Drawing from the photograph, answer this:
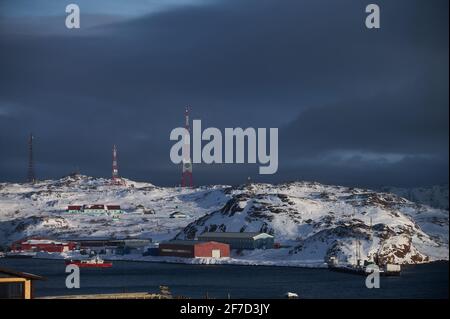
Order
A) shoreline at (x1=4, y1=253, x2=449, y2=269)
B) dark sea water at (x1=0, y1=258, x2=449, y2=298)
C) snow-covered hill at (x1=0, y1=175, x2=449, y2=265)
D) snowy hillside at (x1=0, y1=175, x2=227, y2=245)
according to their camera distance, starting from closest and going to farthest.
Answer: dark sea water at (x1=0, y1=258, x2=449, y2=298), shoreline at (x1=4, y1=253, x2=449, y2=269), snow-covered hill at (x1=0, y1=175, x2=449, y2=265), snowy hillside at (x1=0, y1=175, x2=227, y2=245)

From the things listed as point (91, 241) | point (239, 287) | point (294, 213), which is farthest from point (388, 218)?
point (239, 287)

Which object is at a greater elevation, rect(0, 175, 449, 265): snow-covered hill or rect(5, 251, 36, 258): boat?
rect(0, 175, 449, 265): snow-covered hill

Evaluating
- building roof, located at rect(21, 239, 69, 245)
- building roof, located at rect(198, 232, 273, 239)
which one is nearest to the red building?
building roof, located at rect(21, 239, 69, 245)

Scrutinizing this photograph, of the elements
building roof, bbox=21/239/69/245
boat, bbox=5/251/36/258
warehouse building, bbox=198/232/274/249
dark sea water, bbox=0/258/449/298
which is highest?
warehouse building, bbox=198/232/274/249

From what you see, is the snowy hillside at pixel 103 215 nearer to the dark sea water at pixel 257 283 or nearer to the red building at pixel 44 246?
the red building at pixel 44 246

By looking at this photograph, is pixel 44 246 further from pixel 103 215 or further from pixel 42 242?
pixel 103 215

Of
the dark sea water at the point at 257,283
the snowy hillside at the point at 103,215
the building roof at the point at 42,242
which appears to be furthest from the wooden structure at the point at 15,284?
the snowy hillside at the point at 103,215

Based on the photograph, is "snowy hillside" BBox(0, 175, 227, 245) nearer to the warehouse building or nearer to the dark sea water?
the warehouse building

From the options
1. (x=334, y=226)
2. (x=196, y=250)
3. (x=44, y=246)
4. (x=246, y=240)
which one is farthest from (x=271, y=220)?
(x=44, y=246)
